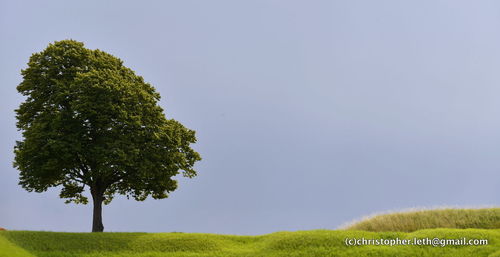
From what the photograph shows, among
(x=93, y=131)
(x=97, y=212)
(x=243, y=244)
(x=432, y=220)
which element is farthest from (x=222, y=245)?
(x=432, y=220)

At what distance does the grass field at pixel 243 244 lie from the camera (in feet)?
83.5

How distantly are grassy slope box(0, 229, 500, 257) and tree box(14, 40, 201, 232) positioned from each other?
4.58 m

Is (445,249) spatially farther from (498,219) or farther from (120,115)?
(120,115)

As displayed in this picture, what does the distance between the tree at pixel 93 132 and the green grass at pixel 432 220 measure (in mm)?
14586

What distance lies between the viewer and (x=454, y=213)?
32.6 m

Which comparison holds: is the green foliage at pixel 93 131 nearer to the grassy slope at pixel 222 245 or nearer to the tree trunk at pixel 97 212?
the tree trunk at pixel 97 212

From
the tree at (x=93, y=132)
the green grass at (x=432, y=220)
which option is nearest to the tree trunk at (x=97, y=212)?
the tree at (x=93, y=132)

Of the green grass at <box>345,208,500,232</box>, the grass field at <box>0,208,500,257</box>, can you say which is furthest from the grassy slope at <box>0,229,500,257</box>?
the green grass at <box>345,208,500,232</box>

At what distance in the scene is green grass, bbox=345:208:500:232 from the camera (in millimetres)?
31359

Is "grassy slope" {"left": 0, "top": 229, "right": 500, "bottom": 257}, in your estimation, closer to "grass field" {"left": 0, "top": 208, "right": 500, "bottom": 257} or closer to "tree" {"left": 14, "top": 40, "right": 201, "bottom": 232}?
"grass field" {"left": 0, "top": 208, "right": 500, "bottom": 257}

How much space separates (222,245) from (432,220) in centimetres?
1558

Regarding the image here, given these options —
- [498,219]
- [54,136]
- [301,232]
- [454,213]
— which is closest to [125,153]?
[54,136]

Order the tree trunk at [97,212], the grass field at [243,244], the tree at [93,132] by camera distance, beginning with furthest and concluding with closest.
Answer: the tree trunk at [97,212]
the tree at [93,132]
the grass field at [243,244]

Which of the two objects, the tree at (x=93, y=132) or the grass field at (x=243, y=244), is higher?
the tree at (x=93, y=132)
